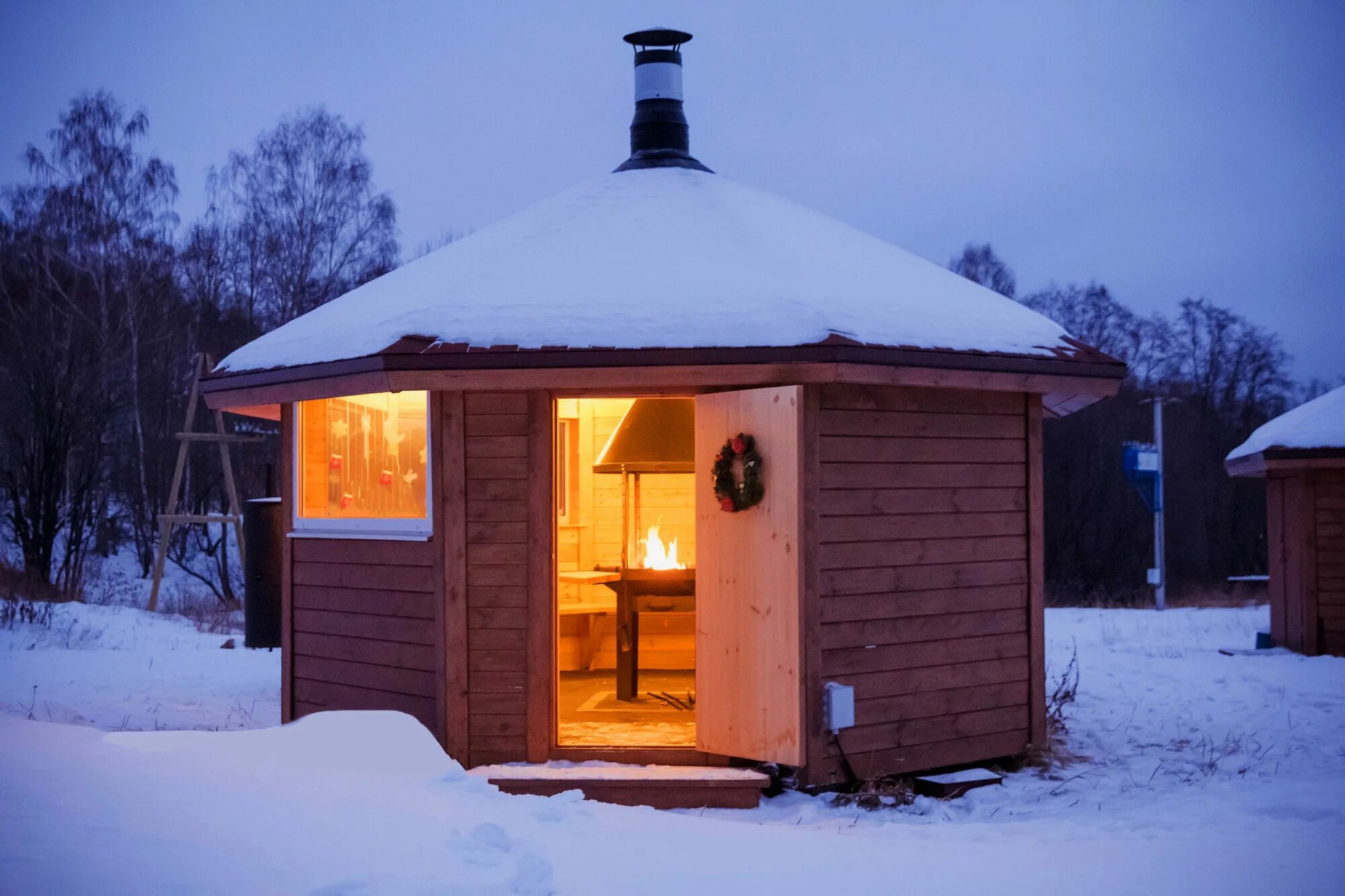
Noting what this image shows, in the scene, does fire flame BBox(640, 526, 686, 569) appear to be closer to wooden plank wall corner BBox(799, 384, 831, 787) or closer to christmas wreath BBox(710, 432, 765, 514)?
christmas wreath BBox(710, 432, 765, 514)

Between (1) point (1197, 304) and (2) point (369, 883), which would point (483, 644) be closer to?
(2) point (369, 883)

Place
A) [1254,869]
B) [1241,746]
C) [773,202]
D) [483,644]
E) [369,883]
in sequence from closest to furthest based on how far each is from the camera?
[369,883] → [1254,869] → [483,644] → [1241,746] → [773,202]

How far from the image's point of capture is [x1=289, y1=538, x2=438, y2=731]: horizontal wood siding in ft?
23.3

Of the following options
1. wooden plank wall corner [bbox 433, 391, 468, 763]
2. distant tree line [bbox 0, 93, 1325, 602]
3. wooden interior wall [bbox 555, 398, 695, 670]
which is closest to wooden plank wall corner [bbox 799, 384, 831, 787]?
wooden plank wall corner [bbox 433, 391, 468, 763]

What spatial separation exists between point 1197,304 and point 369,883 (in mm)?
39406

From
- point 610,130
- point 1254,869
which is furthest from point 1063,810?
point 610,130

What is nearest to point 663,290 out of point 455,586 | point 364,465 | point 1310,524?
point 455,586

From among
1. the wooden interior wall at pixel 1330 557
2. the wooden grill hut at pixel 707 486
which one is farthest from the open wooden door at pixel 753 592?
the wooden interior wall at pixel 1330 557

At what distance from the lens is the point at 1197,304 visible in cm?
3862

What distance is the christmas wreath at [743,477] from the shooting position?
6.55 m

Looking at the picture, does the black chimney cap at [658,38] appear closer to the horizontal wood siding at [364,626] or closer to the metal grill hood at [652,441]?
the metal grill hood at [652,441]

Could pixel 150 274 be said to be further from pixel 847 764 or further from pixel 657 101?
pixel 847 764

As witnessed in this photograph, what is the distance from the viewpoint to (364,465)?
7574mm

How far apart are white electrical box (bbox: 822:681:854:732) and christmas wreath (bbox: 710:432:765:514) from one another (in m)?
1.06
